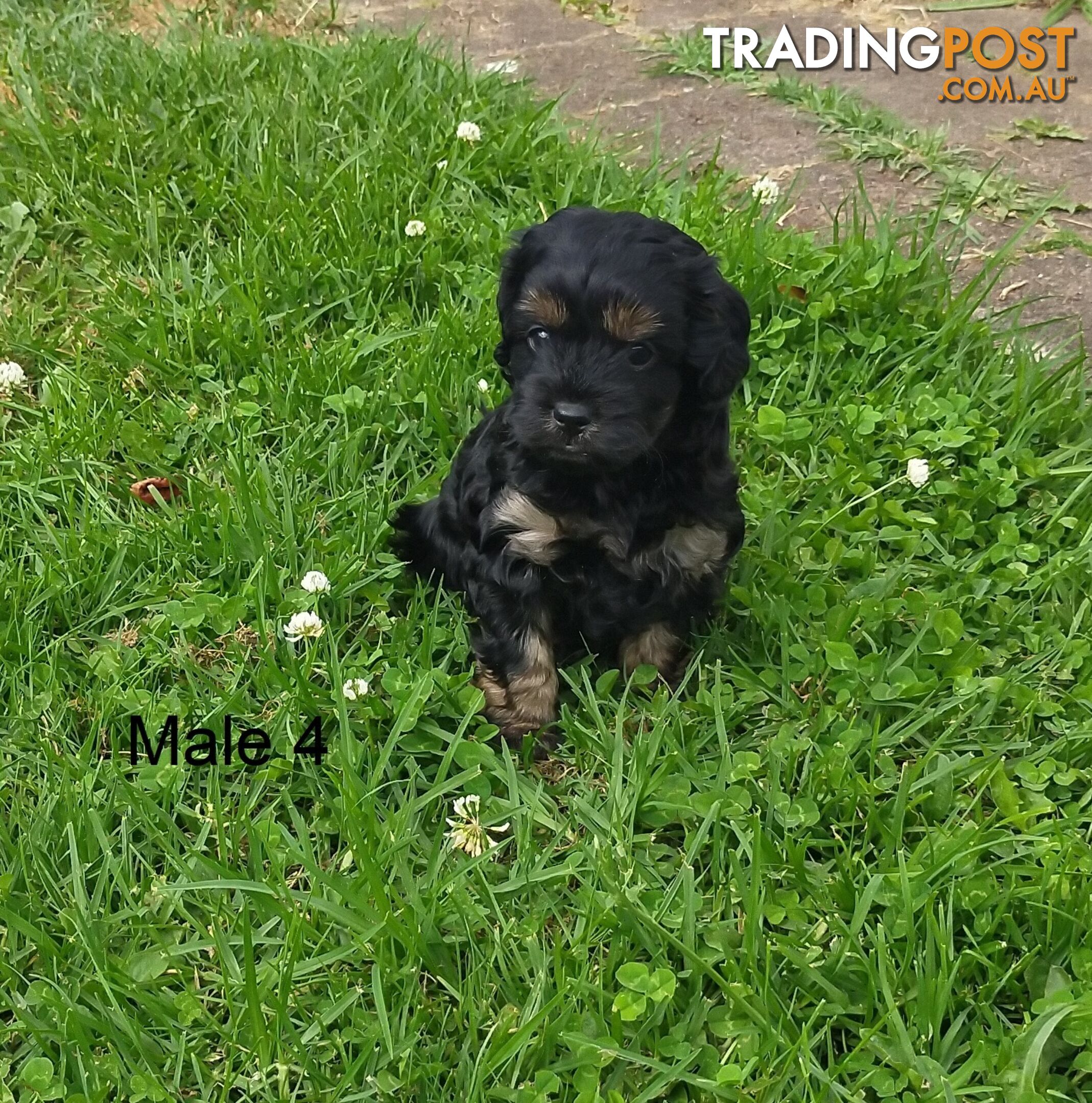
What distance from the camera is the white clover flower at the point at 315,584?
2814 millimetres

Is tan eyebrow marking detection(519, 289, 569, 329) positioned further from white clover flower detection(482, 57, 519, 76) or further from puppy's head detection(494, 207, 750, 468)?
white clover flower detection(482, 57, 519, 76)

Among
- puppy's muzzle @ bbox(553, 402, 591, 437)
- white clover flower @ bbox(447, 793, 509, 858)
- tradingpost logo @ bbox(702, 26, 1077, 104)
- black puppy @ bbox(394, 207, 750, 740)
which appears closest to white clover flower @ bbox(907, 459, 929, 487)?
black puppy @ bbox(394, 207, 750, 740)

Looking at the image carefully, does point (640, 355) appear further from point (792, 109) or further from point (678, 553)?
point (792, 109)

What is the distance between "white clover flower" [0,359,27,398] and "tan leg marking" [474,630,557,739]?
1996 millimetres

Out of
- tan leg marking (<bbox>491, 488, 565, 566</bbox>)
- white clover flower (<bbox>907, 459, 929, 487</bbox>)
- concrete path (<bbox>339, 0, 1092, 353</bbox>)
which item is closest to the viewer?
tan leg marking (<bbox>491, 488, 565, 566</bbox>)

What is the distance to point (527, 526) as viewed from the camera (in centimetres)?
250

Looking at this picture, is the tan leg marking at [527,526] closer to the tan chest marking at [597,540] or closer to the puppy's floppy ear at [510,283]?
the tan chest marking at [597,540]

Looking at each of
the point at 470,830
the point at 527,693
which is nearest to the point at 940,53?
the point at 527,693

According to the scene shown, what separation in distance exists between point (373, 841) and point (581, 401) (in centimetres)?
106

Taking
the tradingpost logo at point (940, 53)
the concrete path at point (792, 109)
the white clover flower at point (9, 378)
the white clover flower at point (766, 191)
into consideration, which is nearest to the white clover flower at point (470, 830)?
the white clover flower at point (9, 378)

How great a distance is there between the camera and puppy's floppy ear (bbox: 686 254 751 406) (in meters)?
2.35

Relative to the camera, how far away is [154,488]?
10.7 feet

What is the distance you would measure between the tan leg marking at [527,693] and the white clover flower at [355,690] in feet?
1.14

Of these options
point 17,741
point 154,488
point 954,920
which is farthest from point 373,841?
point 154,488
